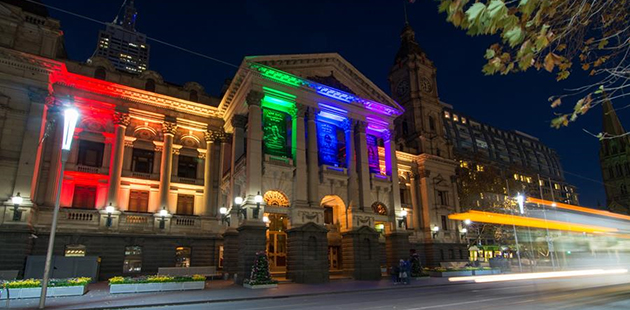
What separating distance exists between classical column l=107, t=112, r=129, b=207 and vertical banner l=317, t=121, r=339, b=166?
17.5 meters

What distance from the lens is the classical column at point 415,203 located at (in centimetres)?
4709

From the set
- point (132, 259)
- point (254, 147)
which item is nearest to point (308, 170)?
point (254, 147)

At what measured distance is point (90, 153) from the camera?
102 feet

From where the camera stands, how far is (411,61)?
178ft

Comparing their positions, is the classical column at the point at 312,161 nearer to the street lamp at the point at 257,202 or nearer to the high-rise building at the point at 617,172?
the street lamp at the point at 257,202

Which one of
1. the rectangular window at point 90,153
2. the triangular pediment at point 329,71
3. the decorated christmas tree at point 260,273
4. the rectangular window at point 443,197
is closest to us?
the decorated christmas tree at point 260,273

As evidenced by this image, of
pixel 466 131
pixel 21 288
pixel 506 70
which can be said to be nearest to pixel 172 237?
pixel 21 288

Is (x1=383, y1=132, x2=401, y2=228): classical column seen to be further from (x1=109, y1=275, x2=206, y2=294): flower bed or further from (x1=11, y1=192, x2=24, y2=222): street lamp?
(x1=11, y1=192, x2=24, y2=222): street lamp

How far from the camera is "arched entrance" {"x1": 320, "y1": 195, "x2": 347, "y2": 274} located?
3378 centimetres

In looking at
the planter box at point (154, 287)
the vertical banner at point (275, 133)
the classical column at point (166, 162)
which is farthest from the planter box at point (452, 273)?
the classical column at point (166, 162)

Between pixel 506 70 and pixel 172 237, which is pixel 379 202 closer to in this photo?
pixel 172 237

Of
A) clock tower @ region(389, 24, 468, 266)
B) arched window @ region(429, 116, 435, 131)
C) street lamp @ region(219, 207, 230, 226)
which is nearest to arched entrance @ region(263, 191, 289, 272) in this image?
street lamp @ region(219, 207, 230, 226)

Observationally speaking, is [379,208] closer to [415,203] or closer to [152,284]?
[415,203]

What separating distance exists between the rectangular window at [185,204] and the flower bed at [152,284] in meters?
12.4
